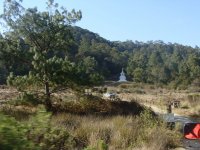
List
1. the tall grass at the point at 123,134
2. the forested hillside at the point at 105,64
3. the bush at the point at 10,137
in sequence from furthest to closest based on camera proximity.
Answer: the forested hillside at the point at 105,64, the tall grass at the point at 123,134, the bush at the point at 10,137

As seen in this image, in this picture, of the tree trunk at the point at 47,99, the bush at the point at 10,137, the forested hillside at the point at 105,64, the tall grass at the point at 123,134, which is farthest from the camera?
the forested hillside at the point at 105,64

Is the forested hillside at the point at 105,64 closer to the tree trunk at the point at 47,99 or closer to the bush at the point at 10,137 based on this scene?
the tree trunk at the point at 47,99

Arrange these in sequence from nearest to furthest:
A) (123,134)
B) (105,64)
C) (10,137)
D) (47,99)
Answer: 1. (10,137)
2. (123,134)
3. (47,99)
4. (105,64)

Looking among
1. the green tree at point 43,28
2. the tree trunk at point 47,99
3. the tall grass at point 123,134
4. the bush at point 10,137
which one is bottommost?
the tall grass at point 123,134

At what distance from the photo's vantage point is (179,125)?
52.6ft

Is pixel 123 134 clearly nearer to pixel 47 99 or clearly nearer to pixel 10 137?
pixel 10 137

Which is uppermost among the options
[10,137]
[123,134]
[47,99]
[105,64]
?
[105,64]

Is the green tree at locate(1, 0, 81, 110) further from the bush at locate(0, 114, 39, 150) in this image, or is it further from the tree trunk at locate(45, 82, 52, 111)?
the bush at locate(0, 114, 39, 150)

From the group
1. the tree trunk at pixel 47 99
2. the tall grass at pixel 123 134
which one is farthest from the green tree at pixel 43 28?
Answer: the tall grass at pixel 123 134

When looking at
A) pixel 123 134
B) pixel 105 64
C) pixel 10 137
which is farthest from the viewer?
pixel 105 64

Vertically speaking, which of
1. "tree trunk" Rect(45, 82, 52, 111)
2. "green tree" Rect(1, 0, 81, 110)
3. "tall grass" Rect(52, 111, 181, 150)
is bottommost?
"tall grass" Rect(52, 111, 181, 150)

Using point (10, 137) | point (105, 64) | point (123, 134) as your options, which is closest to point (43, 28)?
point (123, 134)

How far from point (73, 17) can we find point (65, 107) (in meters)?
5.17

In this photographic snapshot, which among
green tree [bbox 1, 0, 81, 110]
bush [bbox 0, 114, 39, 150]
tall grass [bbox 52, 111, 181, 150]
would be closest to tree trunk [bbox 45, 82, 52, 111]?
green tree [bbox 1, 0, 81, 110]
